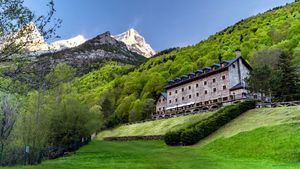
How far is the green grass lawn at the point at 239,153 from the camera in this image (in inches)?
957

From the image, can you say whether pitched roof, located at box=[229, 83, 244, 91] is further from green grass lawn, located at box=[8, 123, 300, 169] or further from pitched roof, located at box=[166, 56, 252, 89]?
green grass lawn, located at box=[8, 123, 300, 169]

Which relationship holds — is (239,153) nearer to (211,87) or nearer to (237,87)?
(237,87)

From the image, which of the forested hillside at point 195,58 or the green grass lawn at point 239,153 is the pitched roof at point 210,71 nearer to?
the forested hillside at point 195,58

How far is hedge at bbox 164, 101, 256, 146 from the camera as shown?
4212 centimetres

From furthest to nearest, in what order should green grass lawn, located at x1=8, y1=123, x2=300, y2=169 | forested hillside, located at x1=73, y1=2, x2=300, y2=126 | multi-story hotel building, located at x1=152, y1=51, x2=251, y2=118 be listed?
forested hillside, located at x1=73, y1=2, x2=300, y2=126
multi-story hotel building, located at x1=152, y1=51, x2=251, y2=118
green grass lawn, located at x1=8, y1=123, x2=300, y2=169

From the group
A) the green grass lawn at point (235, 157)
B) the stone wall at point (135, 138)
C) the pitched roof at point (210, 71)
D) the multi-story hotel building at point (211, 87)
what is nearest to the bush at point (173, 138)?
the green grass lawn at point (235, 157)

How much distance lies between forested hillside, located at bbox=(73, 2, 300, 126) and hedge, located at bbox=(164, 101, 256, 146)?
46.0 metres

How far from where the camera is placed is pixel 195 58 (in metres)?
149

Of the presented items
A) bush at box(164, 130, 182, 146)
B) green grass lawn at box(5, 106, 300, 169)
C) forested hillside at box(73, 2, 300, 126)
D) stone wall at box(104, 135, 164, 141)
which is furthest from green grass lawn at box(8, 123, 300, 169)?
forested hillside at box(73, 2, 300, 126)

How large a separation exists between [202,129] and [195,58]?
10782 centimetres

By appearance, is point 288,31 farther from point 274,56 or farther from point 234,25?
point 234,25

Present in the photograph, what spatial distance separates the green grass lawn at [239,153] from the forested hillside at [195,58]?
5255cm

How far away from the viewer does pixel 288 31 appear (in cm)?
12088

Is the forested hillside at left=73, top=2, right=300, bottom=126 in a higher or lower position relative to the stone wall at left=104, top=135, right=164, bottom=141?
higher
